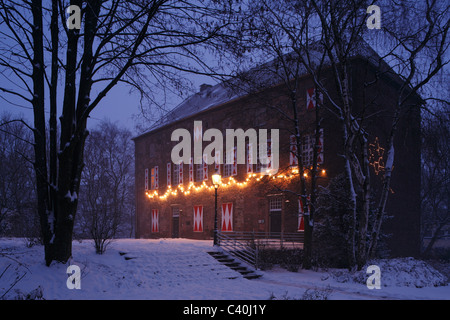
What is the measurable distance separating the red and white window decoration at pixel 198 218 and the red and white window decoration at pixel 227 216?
8.48ft

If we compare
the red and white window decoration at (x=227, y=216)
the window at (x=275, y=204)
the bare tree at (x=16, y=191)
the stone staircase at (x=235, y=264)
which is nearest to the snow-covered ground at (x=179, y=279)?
the stone staircase at (x=235, y=264)

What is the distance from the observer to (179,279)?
448 inches

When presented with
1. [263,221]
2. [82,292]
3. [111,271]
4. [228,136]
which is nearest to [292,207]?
[263,221]

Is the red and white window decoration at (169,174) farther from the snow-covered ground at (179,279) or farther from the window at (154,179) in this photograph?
the snow-covered ground at (179,279)

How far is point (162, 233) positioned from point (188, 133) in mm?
9200

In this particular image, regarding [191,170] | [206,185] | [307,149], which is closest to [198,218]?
[206,185]

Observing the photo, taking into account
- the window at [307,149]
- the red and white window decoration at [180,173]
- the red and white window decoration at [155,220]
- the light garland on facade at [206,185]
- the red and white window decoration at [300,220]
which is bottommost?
the red and white window decoration at [155,220]

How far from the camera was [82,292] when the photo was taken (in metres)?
8.92

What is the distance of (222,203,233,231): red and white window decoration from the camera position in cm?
2488

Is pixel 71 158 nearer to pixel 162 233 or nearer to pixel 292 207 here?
pixel 292 207

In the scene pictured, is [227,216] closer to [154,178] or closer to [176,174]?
[176,174]

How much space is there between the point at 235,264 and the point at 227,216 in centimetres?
1132

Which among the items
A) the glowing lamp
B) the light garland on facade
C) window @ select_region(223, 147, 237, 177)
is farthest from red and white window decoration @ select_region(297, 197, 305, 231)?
window @ select_region(223, 147, 237, 177)

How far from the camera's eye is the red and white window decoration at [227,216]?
24880 mm
